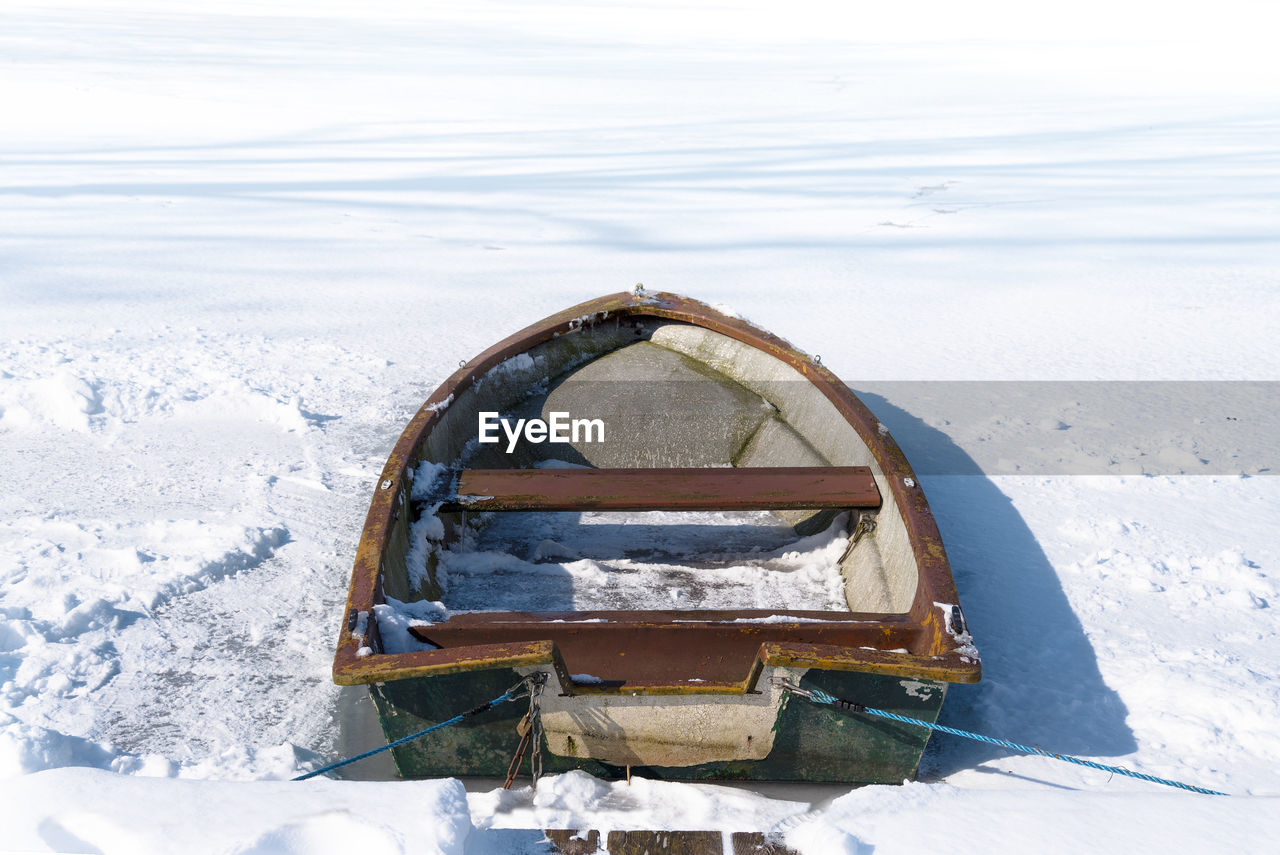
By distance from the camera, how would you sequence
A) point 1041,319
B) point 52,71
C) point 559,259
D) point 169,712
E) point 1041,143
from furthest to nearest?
point 52,71 → point 1041,143 → point 559,259 → point 1041,319 → point 169,712

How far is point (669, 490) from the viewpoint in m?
3.86

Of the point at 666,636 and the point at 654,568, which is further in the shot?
the point at 654,568

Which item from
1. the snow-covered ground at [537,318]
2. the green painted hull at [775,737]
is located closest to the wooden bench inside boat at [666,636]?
the green painted hull at [775,737]

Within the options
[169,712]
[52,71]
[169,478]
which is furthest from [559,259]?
[52,71]

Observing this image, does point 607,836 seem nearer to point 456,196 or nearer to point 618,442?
point 618,442

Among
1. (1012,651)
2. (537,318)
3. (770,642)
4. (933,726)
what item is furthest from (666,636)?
(537,318)

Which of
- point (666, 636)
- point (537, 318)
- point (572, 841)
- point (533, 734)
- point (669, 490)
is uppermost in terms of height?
point (537, 318)

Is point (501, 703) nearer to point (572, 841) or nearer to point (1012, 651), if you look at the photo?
point (572, 841)

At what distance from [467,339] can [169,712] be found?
3998mm

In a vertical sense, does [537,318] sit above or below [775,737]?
above

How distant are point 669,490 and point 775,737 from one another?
4.14 ft

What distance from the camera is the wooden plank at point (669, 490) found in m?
3.76

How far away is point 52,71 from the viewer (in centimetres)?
1714

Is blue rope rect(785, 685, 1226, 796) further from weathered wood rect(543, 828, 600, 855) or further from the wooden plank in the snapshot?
the wooden plank
